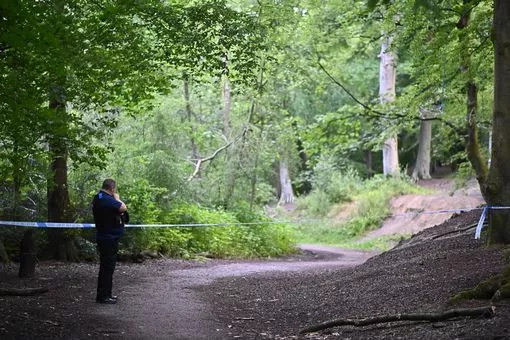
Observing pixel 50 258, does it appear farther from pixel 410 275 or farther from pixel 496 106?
pixel 496 106

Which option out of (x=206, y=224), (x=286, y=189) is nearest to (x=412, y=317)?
(x=206, y=224)

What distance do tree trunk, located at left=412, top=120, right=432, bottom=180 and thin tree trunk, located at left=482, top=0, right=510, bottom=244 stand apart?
28.7 m

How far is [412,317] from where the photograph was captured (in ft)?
19.7

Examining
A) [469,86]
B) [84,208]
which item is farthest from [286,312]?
[84,208]

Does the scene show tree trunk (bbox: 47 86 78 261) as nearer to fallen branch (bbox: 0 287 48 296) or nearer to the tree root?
fallen branch (bbox: 0 287 48 296)

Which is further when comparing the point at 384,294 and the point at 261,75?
the point at 261,75

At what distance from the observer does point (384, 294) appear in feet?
26.1

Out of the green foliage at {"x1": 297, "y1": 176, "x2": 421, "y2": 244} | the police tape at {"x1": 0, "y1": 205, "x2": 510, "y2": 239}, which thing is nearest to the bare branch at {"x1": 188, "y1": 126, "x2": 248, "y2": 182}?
the police tape at {"x1": 0, "y1": 205, "x2": 510, "y2": 239}

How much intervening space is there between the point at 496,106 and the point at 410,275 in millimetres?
2817

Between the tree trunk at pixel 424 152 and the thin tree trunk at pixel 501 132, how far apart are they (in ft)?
94.1

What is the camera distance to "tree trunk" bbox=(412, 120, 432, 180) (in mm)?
37344

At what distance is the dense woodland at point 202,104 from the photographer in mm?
8195

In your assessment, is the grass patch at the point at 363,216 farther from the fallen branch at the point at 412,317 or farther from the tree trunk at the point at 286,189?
the fallen branch at the point at 412,317

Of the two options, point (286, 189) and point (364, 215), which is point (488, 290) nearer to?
point (364, 215)
